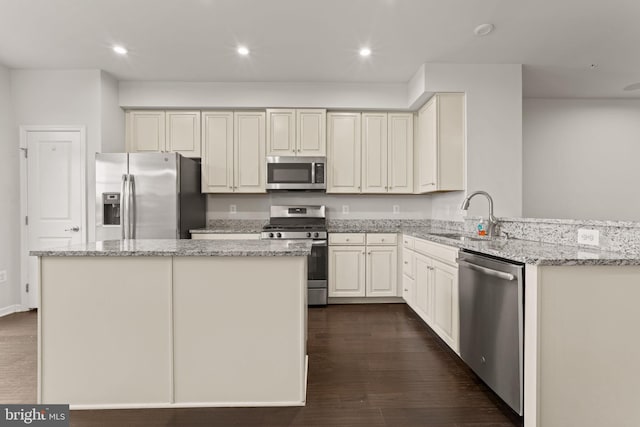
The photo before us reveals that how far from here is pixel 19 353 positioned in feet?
9.02

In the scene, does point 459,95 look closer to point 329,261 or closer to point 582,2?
point 582,2

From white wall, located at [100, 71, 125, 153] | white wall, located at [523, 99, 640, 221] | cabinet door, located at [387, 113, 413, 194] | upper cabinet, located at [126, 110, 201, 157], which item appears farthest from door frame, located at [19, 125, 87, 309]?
white wall, located at [523, 99, 640, 221]

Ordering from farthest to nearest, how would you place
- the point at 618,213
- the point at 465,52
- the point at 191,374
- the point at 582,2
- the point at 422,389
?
the point at 618,213 → the point at 465,52 → the point at 582,2 → the point at 422,389 → the point at 191,374

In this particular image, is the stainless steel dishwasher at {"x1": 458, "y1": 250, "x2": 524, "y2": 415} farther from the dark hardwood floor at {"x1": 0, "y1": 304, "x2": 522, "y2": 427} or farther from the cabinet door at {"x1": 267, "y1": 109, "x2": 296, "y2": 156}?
the cabinet door at {"x1": 267, "y1": 109, "x2": 296, "y2": 156}

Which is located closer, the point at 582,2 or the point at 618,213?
the point at 582,2

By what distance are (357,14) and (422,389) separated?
9.72 feet

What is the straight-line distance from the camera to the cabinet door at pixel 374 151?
445cm

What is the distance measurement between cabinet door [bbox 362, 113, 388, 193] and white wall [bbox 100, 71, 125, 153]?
321 cm

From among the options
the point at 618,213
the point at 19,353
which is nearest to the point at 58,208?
the point at 19,353

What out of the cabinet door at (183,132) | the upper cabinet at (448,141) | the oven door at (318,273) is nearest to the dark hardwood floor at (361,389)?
the oven door at (318,273)

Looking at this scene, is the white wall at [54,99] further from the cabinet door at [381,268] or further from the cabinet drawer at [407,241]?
the cabinet drawer at [407,241]

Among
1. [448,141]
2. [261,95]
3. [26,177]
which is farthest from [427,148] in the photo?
[26,177]

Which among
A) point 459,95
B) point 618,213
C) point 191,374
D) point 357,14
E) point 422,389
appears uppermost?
point 357,14

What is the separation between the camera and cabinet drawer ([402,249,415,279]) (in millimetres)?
3711
